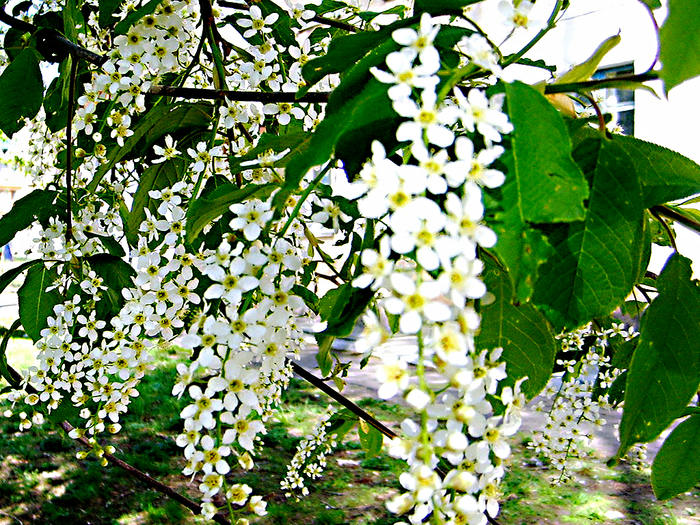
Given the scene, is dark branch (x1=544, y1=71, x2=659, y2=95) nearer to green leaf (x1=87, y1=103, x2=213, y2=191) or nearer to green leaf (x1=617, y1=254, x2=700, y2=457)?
green leaf (x1=617, y1=254, x2=700, y2=457)

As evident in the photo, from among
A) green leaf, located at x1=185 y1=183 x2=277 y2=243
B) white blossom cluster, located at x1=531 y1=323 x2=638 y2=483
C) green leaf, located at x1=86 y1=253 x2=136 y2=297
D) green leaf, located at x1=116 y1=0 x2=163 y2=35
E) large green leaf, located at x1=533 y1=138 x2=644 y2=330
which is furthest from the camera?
white blossom cluster, located at x1=531 y1=323 x2=638 y2=483

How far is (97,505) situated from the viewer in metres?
2.82

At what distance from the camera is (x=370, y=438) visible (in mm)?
1180

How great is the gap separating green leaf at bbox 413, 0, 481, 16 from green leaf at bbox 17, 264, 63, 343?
2.94 feet

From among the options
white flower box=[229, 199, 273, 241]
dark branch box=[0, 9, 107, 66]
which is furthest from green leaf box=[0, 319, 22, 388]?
white flower box=[229, 199, 273, 241]

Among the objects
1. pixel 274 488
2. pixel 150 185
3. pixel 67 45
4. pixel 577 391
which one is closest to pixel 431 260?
pixel 150 185

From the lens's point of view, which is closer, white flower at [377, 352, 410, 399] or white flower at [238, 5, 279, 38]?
white flower at [377, 352, 410, 399]

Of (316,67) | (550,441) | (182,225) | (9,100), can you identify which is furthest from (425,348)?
(550,441)

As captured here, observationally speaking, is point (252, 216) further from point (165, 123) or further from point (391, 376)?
point (165, 123)

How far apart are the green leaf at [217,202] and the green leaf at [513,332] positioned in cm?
22

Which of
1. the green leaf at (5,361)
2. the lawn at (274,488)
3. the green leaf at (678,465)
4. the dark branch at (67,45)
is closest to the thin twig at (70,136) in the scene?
the dark branch at (67,45)

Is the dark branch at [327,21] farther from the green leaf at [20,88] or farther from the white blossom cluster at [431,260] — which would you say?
the white blossom cluster at [431,260]

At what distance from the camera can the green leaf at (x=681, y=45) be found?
39cm

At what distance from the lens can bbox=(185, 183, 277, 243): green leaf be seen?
2.00 ft
